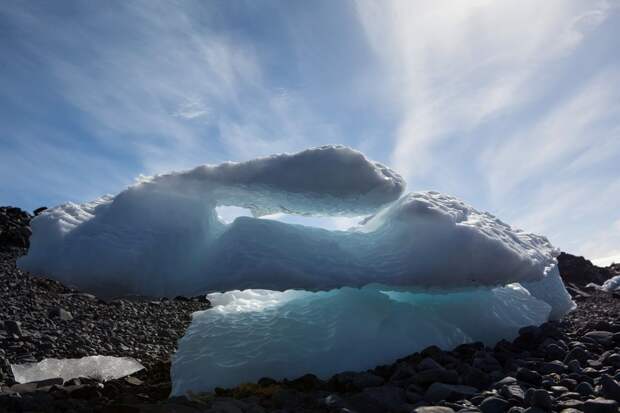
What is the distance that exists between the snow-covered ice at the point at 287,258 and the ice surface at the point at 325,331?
0.02m

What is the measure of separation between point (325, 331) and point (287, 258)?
1347 mm

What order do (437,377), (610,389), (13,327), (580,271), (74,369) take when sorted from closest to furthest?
1. (610,389)
2. (437,377)
3. (74,369)
4. (13,327)
5. (580,271)

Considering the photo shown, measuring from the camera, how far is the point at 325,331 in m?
6.83

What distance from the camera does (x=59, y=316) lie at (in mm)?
12242

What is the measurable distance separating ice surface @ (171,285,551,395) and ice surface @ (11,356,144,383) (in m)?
1.65

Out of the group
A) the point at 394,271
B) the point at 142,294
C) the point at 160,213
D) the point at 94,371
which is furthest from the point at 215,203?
the point at 94,371

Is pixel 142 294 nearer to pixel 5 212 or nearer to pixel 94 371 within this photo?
pixel 94 371

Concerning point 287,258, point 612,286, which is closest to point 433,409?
point 287,258

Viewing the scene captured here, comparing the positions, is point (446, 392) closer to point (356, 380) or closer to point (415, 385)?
point (415, 385)

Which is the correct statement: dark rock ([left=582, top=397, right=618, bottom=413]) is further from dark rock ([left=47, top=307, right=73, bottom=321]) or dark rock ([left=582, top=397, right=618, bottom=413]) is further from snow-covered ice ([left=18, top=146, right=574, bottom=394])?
dark rock ([left=47, top=307, right=73, bottom=321])

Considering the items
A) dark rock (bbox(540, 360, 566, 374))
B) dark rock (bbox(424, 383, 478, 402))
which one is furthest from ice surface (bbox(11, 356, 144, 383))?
dark rock (bbox(540, 360, 566, 374))

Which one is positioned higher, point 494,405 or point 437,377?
point 437,377

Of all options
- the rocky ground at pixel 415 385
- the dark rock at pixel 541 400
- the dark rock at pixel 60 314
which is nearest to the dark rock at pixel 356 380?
the rocky ground at pixel 415 385

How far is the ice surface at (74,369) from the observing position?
25.2ft
